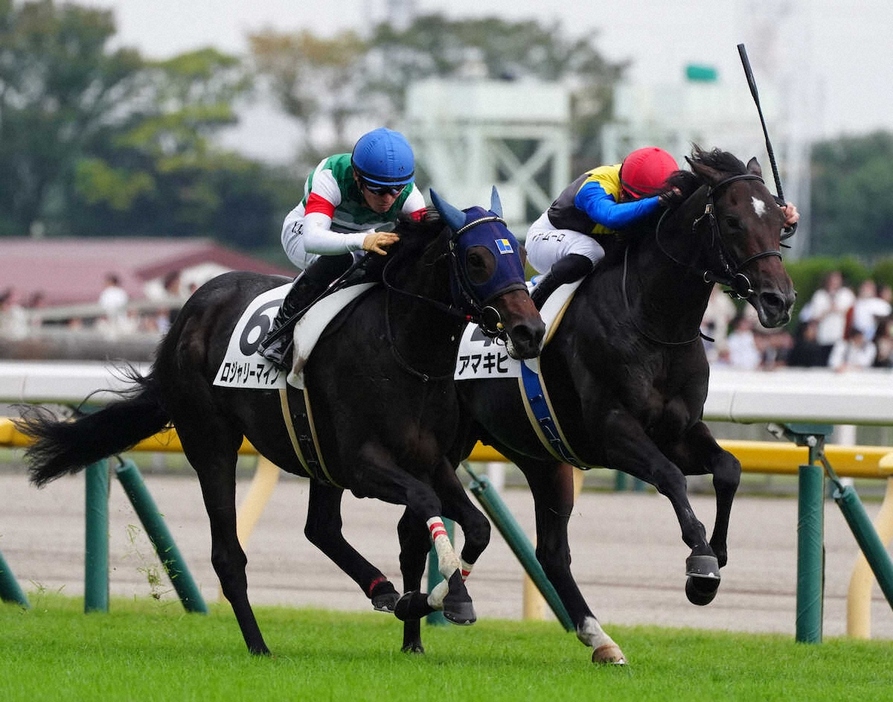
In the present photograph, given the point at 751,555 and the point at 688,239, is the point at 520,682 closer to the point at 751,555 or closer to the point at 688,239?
the point at 688,239

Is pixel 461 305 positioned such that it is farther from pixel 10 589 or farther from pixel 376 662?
pixel 10 589

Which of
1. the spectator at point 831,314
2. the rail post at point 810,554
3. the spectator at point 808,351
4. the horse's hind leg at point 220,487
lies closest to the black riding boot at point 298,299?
the horse's hind leg at point 220,487

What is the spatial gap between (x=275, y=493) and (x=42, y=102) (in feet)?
177

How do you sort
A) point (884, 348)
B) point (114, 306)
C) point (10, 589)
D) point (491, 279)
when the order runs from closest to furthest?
point (491, 279) → point (10, 589) → point (884, 348) → point (114, 306)

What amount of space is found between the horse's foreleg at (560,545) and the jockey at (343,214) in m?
1.23

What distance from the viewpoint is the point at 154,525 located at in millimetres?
7922

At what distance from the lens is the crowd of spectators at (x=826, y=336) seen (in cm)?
1603

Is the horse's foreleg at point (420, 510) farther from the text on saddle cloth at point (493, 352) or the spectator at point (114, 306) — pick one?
the spectator at point (114, 306)

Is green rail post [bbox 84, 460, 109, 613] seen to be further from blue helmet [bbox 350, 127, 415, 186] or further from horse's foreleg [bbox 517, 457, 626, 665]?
blue helmet [bbox 350, 127, 415, 186]

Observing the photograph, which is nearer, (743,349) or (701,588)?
(701,588)

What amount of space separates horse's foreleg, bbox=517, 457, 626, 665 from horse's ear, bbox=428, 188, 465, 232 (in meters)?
1.49

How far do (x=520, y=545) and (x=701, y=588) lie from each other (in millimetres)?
1941

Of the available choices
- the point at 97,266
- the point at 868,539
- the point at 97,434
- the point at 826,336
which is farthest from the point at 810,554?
the point at 97,266

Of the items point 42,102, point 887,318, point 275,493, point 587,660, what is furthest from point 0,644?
point 42,102
